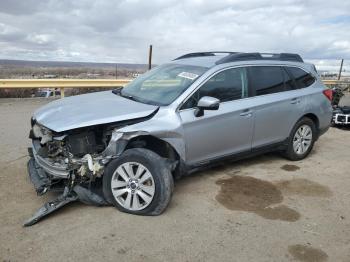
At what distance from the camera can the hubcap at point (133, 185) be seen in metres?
4.16

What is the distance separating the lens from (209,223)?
406cm

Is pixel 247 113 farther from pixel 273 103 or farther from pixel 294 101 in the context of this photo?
pixel 294 101

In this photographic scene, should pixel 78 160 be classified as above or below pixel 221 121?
below

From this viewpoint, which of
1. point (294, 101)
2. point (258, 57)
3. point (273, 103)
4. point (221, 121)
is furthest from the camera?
point (294, 101)

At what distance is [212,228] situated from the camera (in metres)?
3.95

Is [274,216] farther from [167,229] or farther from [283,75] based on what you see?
[283,75]

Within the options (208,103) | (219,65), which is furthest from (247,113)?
(208,103)

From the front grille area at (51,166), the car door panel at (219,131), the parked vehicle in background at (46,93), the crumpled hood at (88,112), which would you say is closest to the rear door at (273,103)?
the car door panel at (219,131)

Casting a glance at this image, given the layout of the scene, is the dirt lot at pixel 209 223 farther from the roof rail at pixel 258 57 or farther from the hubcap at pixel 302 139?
the roof rail at pixel 258 57

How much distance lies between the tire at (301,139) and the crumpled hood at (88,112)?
2644 millimetres

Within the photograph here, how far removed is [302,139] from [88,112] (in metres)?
3.65

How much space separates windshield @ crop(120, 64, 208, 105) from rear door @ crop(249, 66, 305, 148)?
37.8 inches

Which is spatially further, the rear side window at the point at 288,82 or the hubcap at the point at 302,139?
the hubcap at the point at 302,139

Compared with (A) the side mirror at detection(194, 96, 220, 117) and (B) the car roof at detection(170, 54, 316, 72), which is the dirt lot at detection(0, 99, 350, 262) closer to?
(A) the side mirror at detection(194, 96, 220, 117)
